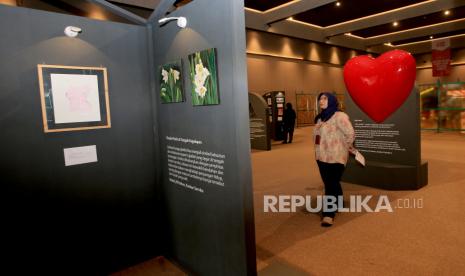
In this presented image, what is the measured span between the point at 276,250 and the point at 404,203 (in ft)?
7.29

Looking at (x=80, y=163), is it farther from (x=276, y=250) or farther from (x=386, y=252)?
(x=386, y=252)

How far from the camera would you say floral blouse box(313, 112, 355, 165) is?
339 cm

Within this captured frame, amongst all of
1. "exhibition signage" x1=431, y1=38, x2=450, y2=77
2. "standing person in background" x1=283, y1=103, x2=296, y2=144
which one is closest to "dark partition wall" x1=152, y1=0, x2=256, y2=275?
"standing person in background" x1=283, y1=103, x2=296, y2=144

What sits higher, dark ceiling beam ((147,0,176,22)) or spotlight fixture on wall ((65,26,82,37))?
dark ceiling beam ((147,0,176,22))

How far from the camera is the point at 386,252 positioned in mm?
2912

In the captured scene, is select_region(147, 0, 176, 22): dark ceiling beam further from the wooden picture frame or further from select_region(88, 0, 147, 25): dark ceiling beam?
the wooden picture frame

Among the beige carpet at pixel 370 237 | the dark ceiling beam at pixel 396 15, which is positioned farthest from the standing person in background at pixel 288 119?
the dark ceiling beam at pixel 396 15

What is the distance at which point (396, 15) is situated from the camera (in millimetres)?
12734

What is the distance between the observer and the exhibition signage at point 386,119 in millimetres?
4461

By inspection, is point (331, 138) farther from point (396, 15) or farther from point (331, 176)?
point (396, 15)

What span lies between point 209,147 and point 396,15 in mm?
13473

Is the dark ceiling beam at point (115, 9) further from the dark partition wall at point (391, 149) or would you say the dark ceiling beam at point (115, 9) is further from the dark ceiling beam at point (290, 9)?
the dark ceiling beam at point (290, 9)

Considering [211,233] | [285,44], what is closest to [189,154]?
[211,233]

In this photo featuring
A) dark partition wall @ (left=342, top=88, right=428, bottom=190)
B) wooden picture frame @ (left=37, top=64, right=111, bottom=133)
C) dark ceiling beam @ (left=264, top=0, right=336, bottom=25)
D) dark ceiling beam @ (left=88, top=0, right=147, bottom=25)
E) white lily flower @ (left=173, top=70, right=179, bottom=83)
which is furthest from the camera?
dark ceiling beam @ (left=264, top=0, right=336, bottom=25)
